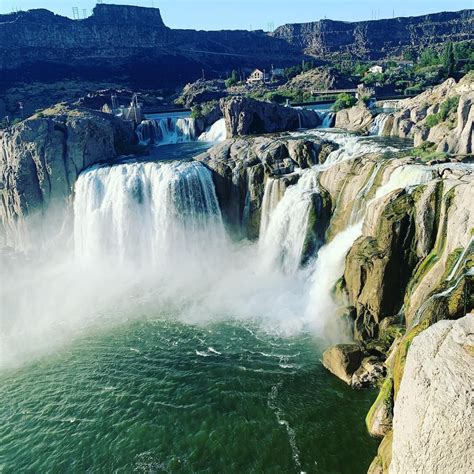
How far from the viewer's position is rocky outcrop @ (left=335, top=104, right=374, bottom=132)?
5059cm

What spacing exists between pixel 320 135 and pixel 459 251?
30.6m

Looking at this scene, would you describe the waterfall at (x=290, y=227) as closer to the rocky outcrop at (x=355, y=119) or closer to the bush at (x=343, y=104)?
the rocky outcrop at (x=355, y=119)

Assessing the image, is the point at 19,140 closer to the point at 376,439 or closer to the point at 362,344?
the point at 362,344

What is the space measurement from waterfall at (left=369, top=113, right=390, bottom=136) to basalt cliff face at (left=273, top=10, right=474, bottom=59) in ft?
464

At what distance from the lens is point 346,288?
26.8 m

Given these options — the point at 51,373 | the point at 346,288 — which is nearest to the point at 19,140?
the point at 51,373

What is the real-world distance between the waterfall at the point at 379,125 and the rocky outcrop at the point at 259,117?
32.1ft

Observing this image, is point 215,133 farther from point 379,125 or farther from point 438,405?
point 438,405

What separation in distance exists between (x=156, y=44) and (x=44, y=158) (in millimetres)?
148362

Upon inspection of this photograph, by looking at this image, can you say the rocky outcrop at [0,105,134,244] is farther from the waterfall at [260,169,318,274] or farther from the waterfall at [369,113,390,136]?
the waterfall at [369,113,390,136]

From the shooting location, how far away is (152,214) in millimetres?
39906

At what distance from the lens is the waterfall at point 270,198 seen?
36416 millimetres

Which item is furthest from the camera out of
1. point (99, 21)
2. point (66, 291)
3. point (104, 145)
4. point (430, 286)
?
point (99, 21)

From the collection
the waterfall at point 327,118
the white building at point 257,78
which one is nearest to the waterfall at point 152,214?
the waterfall at point 327,118
